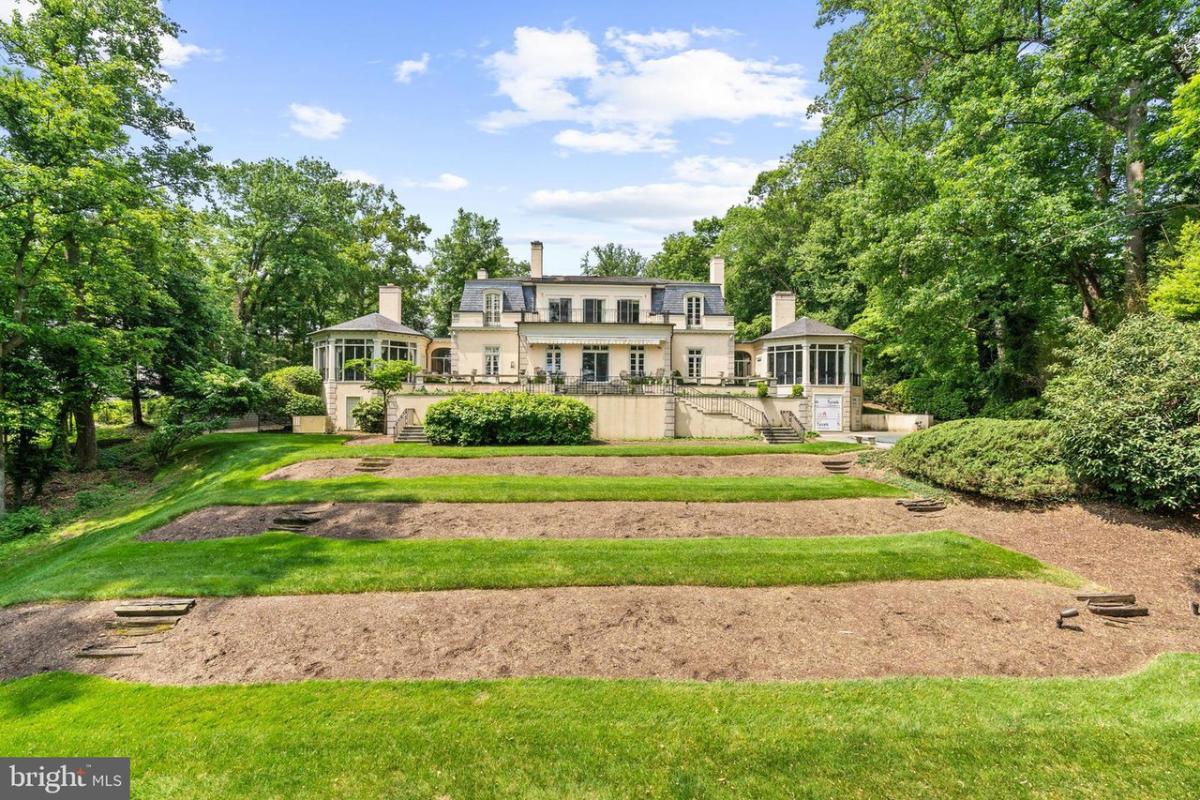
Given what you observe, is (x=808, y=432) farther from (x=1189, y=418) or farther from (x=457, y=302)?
(x=457, y=302)

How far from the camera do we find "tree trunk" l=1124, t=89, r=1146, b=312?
45.6 ft

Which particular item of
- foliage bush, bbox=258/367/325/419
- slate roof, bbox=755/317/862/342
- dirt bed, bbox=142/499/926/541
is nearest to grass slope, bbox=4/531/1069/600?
dirt bed, bbox=142/499/926/541

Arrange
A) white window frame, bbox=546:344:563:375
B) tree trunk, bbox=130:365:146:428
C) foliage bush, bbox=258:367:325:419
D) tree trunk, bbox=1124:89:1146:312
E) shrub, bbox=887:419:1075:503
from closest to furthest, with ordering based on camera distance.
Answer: shrub, bbox=887:419:1075:503, tree trunk, bbox=1124:89:1146:312, tree trunk, bbox=130:365:146:428, foliage bush, bbox=258:367:325:419, white window frame, bbox=546:344:563:375

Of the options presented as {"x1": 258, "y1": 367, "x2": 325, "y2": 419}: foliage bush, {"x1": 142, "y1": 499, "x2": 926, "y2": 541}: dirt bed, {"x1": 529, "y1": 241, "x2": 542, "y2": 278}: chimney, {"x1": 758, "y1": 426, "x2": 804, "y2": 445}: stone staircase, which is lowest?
{"x1": 142, "y1": 499, "x2": 926, "y2": 541}: dirt bed

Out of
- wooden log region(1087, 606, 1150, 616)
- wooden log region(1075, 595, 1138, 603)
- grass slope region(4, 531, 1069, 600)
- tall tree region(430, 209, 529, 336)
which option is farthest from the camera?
tall tree region(430, 209, 529, 336)

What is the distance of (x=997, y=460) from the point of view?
11.5 m

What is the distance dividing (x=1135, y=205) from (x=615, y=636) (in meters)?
19.2

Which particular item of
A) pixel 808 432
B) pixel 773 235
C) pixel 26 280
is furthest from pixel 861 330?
pixel 26 280

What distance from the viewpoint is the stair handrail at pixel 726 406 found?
22.0 meters

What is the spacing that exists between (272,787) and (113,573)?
23.2 ft

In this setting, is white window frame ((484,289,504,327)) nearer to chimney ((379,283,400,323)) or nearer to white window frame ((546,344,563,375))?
white window frame ((546,344,563,375))

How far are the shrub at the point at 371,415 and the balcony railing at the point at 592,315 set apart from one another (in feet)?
33.5

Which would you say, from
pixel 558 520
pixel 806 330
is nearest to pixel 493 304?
pixel 806 330

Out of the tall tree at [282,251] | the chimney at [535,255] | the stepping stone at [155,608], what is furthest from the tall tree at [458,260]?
the stepping stone at [155,608]
